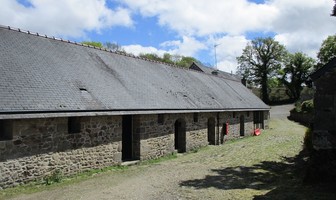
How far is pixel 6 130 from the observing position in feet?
29.3

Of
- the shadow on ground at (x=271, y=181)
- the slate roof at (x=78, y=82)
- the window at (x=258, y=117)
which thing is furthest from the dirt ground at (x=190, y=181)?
the window at (x=258, y=117)

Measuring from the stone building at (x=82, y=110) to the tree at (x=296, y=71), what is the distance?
45272mm

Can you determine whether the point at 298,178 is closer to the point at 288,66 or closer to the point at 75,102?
the point at 75,102

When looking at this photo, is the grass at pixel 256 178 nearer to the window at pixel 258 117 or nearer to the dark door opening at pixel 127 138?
the dark door opening at pixel 127 138

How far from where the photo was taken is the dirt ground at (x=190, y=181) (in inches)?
320

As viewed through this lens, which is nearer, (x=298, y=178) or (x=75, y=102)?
(x=298, y=178)

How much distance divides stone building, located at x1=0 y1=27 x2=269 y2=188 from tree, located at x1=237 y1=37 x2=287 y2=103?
140 feet

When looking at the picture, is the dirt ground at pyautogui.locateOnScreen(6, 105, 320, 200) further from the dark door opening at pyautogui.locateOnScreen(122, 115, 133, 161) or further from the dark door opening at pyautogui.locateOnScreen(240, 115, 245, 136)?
the dark door opening at pyautogui.locateOnScreen(240, 115, 245, 136)

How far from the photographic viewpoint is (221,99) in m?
21.2

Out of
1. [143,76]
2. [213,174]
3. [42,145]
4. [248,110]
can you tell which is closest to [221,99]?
[248,110]

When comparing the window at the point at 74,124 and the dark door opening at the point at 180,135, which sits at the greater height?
the window at the point at 74,124

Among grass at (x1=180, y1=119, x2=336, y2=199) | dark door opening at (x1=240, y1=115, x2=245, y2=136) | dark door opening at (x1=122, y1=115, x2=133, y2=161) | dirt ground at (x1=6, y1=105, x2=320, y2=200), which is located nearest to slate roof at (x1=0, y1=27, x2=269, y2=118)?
dark door opening at (x1=122, y1=115, x2=133, y2=161)

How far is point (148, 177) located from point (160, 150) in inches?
159

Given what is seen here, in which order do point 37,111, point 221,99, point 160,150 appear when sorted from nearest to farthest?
point 37,111
point 160,150
point 221,99
